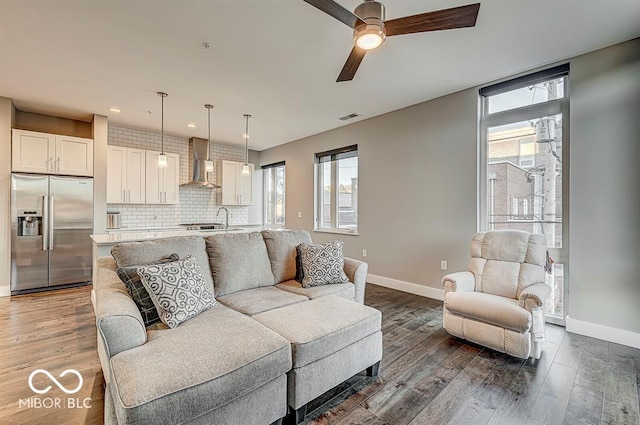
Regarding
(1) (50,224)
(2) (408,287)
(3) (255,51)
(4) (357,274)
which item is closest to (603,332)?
(2) (408,287)

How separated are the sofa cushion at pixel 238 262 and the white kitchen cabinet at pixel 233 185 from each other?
3793mm

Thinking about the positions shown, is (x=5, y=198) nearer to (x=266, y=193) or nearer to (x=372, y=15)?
(x=266, y=193)

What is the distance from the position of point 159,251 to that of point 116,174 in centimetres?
363

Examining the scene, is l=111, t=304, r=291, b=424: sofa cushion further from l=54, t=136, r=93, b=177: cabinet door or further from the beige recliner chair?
l=54, t=136, r=93, b=177: cabinet door

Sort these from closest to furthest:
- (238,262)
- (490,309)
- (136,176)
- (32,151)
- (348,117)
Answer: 1. (490,309)
2. (238,262)
3. (32,151)
4. (348,117)
5. (136,176)

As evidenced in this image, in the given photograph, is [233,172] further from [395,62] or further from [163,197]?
[395,62]

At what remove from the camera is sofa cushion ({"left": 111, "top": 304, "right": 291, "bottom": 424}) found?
3.88ft

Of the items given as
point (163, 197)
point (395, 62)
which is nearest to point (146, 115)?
point (163, 197)

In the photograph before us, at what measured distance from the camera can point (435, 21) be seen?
184 centimetres

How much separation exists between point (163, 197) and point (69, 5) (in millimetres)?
3734

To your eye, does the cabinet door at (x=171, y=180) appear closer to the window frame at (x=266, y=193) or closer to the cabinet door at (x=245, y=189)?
the cabinet door at (x=245, y=189)

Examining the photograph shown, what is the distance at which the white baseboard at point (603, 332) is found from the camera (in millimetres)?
2609

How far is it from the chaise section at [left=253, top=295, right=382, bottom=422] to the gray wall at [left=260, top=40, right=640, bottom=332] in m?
2.24

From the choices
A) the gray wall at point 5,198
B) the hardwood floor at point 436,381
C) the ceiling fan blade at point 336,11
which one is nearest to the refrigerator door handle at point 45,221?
the gray wall at point 5,198
